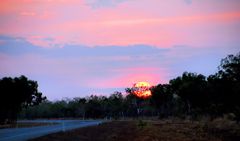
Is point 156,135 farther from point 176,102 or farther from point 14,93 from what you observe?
point 176,102

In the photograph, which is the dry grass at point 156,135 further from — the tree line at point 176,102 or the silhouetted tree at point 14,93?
the silhouetted tree at point 14,93

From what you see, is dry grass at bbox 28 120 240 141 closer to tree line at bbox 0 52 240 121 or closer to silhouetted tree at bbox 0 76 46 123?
tree line at bbox 0 52 240 121

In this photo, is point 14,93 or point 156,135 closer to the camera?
point 156,135

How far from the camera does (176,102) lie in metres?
103

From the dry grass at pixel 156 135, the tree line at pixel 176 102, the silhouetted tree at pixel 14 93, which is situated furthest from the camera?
the silhouetted tree at pixel 14 93

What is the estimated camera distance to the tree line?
4597 cm

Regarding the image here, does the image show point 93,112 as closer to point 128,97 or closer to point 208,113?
point 128,97

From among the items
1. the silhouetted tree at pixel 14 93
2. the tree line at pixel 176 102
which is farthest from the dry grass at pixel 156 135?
the silhouetted tree at pixel 14 93

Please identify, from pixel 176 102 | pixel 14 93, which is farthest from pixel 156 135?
pixel 176 102

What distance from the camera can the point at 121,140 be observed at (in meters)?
28.5

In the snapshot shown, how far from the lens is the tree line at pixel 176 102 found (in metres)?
46.0

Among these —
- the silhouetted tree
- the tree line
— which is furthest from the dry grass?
the silhouetted tree

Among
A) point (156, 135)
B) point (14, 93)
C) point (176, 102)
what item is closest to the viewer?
point (156, 135)

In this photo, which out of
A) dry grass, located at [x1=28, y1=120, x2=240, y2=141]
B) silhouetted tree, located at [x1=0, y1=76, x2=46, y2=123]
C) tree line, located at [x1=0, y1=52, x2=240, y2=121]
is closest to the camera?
dry grass, located at [x1=28, y1=120, x2=240, y2=141]
